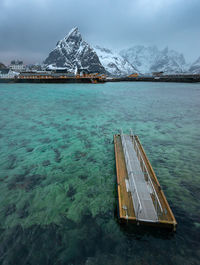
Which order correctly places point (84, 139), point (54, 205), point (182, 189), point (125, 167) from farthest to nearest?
point (84, 139)
point (125, 167)
point (182, 189)
point (54, 205)

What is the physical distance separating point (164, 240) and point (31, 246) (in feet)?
16.5

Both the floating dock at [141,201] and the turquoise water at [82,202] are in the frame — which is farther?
the floating dock at [141,201]

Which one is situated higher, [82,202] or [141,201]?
[141,201]

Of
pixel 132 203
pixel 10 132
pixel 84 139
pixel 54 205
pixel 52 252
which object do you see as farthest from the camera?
pixel 10 132

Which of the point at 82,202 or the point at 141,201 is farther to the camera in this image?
the point at 82,202

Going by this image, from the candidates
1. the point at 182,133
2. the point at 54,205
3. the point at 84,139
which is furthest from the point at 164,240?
the point at 182,133

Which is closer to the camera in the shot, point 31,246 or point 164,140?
point 31,246

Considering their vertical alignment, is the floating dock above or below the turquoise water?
above

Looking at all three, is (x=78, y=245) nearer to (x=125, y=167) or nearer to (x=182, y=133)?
A: (x=125, y=167)

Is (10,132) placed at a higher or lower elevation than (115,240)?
higher

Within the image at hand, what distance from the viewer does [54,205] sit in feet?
23.9

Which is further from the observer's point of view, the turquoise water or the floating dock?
the floating dock

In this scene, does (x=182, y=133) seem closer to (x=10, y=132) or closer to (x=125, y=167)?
(x=125, y=167)

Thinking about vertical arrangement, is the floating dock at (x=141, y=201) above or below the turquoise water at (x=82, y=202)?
above
